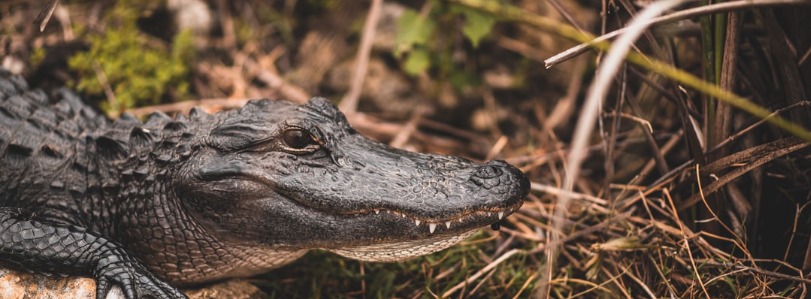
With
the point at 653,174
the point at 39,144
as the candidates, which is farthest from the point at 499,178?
the point at 39,144

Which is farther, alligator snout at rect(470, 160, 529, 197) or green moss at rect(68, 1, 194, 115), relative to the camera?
green moss at rect(68, 1, 194, 115)

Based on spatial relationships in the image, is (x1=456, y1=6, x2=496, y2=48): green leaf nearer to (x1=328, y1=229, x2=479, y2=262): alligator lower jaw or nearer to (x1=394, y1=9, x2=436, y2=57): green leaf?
(x1=394, y1=9, x2=436, y2=57): green leaf

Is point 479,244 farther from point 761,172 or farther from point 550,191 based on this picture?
point 761,172

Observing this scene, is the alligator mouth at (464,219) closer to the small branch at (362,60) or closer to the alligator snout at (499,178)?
the alligator snout at (499,178)

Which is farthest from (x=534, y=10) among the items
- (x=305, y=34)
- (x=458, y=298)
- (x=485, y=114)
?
(x=458, y=298)

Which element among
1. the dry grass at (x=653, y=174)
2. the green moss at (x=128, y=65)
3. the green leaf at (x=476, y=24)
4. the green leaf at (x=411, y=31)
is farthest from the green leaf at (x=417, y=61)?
the green moss at (x=128, y=65)

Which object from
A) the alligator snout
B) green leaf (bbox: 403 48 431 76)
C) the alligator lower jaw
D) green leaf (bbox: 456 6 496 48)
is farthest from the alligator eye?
green leaf (bbox: 403 48 431 76)
